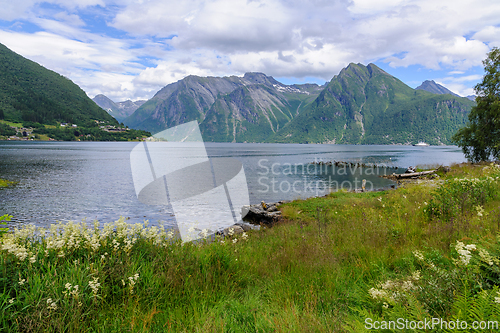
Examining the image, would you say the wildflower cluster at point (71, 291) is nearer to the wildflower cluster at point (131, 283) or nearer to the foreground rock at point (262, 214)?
the wildflower cluster at point (131, 283)

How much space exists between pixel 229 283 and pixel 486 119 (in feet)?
129

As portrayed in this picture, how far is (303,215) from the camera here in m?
16.6

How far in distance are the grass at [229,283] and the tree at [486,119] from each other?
31.9m

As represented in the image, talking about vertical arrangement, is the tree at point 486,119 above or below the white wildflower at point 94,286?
above

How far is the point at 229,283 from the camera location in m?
4.95

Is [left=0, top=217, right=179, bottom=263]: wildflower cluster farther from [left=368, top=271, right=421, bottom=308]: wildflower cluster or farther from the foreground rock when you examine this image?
the foreground rock

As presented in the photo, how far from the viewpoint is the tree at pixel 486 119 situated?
90.6ft

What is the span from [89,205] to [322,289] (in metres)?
25.8

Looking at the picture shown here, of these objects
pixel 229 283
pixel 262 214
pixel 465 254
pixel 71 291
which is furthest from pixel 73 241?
pixel 262 214

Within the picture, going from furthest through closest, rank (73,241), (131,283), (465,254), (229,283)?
(229,283), (73,241), (131,283), (465,254)

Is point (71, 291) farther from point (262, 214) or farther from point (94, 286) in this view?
point (262, 214)

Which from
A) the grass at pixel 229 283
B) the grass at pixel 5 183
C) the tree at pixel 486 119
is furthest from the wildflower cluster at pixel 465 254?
the grass at pixel 5 183

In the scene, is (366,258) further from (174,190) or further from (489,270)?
(174,190)

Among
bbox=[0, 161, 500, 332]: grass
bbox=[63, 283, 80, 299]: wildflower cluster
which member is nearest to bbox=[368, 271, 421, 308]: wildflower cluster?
bbox=[0, 161, 500, 332]: grass
